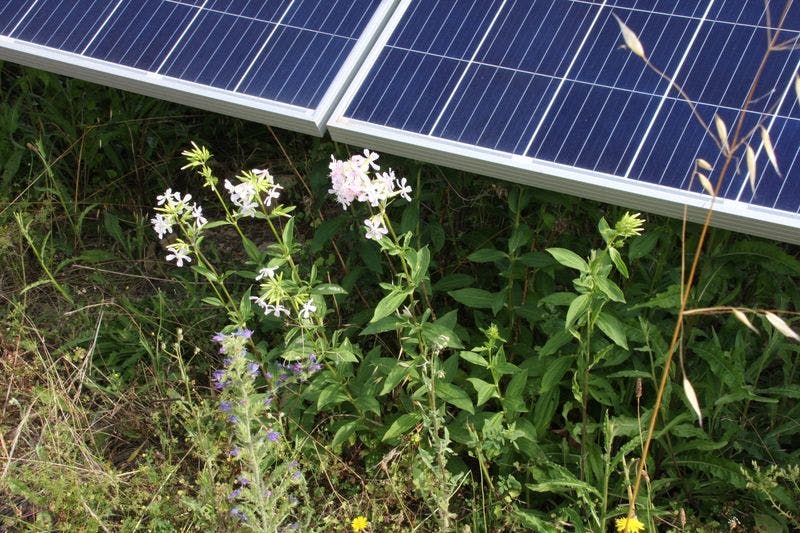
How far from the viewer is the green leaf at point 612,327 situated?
369 cm

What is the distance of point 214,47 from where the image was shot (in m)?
4.64

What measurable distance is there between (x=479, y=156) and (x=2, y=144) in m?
3.36

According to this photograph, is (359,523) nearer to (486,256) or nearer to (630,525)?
(630,525)

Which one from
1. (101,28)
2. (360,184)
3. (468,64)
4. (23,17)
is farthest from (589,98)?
(23,17)

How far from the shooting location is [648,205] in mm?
3750

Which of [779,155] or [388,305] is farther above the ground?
[779,155]

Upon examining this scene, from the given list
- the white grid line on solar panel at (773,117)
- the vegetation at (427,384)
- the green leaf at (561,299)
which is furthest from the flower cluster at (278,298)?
the white grid line on solar panel at (773,117)

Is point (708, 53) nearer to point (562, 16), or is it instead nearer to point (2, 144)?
point (562, 16)

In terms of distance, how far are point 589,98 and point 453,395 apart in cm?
131

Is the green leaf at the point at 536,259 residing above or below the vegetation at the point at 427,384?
above

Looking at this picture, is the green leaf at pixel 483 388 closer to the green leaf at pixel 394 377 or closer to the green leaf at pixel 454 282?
the green leaf at pixel 394 377

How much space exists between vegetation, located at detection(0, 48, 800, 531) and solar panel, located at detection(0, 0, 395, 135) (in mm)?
401

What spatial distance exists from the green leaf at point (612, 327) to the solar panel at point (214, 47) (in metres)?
1.40

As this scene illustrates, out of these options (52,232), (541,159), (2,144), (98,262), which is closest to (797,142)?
(541,159)
